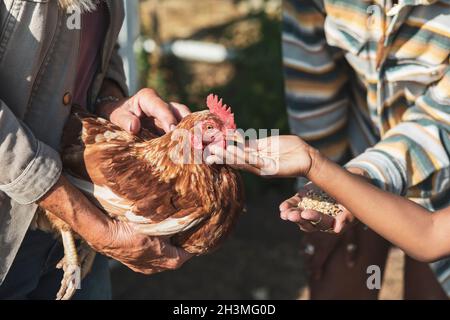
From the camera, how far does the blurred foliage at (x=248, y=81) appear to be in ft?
14.1

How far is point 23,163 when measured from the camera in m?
1.55

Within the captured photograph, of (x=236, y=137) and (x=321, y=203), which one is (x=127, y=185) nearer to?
(x=236, y=137)

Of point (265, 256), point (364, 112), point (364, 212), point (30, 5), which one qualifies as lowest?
point (265, 256)

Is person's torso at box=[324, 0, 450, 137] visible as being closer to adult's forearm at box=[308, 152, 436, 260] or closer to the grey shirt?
adult's forearm at box=[308, 152, 436, 260]

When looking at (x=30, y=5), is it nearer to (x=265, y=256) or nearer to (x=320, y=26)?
(x=320, y=26)

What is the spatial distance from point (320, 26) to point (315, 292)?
3.48 feet

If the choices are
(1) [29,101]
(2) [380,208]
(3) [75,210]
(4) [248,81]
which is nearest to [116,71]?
(1) [29,101]

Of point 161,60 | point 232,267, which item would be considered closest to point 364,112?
point 232,267

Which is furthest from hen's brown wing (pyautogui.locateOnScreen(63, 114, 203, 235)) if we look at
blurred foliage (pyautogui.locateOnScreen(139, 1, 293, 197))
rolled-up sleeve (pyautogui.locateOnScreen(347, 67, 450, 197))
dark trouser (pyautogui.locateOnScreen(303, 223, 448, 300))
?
blurred foliage (pyautogui.locateOnScreen(139, 1, 293, 197))

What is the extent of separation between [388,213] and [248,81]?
280 centimetres

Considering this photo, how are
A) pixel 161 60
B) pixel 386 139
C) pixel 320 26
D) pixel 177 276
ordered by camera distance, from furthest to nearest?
pixel 161 60 → pixel 177 276 → pixel 320 26 → pixel 386 139

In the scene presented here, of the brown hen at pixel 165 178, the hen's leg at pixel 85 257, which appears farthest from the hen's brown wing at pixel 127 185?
the hen's leg at pixel 85 257

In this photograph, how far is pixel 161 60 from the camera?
4.72 metres

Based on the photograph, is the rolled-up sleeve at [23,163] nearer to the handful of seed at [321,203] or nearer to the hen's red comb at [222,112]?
the hen's red comb at [222,112]
